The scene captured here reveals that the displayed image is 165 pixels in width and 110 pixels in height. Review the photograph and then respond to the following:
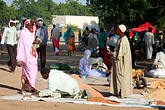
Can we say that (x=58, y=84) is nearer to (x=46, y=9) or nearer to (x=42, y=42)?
(x=42, y=42)

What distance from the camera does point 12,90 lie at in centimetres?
973

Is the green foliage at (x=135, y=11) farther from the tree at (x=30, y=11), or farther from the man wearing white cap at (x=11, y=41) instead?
the tree at (x=30, y=11)

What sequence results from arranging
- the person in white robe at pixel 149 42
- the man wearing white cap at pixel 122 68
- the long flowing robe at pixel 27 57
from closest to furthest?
the man wearing white cap at pixel 122 68
the long flowing robe at pixel 27 57
the person in white robe at pixel 149 42

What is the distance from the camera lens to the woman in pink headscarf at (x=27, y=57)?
9031mm

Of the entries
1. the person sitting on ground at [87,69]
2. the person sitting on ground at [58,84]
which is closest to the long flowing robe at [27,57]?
the person sitting on ground at [58,84]

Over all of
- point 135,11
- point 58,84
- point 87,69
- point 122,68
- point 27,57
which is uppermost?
point 135,11

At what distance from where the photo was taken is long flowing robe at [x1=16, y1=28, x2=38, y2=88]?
9023 millimetres

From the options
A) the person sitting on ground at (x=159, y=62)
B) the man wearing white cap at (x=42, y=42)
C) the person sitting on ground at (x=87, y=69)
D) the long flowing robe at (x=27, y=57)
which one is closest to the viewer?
the long flowing robe at (x=27, y=57)

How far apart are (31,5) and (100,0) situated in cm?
5618

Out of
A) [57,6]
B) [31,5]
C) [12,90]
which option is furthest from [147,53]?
[57,6]

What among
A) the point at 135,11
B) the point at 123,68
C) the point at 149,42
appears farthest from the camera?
the point at 135,11

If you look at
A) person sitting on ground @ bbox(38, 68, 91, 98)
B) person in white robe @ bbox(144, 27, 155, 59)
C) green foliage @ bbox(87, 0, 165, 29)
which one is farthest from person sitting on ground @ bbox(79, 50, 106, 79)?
green foliage @ bbox(87, 0, 165, 29)

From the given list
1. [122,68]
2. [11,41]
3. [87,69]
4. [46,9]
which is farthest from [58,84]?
[46,9]

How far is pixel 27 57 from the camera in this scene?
29.5 ft
